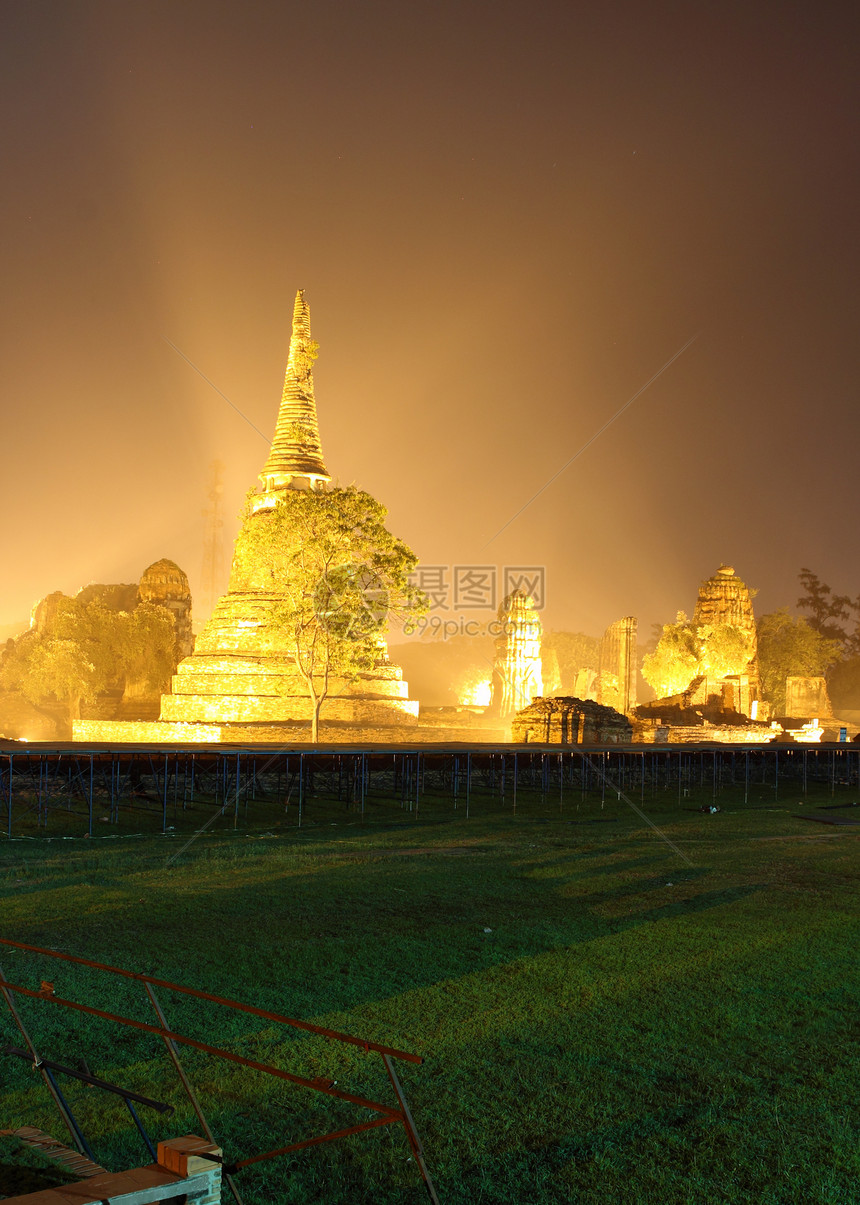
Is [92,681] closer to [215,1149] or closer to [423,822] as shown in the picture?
[423,822]

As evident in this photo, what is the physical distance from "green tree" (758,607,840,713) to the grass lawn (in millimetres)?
60912

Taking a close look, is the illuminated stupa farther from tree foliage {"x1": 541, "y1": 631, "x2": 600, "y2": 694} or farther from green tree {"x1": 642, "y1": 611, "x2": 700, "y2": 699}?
tree foliage {"x1": 541, "y1": 631, "x2": 600, "y2": 694}

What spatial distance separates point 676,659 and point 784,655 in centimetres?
1642

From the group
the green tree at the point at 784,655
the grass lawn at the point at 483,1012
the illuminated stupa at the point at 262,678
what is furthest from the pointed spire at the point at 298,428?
the green tree at the point at 784,655

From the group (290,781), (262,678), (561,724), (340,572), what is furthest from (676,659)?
(290,781)

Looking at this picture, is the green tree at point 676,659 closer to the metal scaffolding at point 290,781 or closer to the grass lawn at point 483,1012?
the metal scaffolding at point 290,781

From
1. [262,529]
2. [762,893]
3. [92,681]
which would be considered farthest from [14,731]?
[762,893]

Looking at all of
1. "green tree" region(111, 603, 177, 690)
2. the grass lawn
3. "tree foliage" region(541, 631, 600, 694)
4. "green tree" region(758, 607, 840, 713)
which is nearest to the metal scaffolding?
the grass lawn

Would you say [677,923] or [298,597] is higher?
[298,597]

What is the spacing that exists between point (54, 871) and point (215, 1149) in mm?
10370

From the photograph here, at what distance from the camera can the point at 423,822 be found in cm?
1998

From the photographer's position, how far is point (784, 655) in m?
72.6

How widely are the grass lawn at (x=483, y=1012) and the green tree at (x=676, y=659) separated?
4618 cm

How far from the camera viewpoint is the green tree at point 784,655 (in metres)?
72.2
